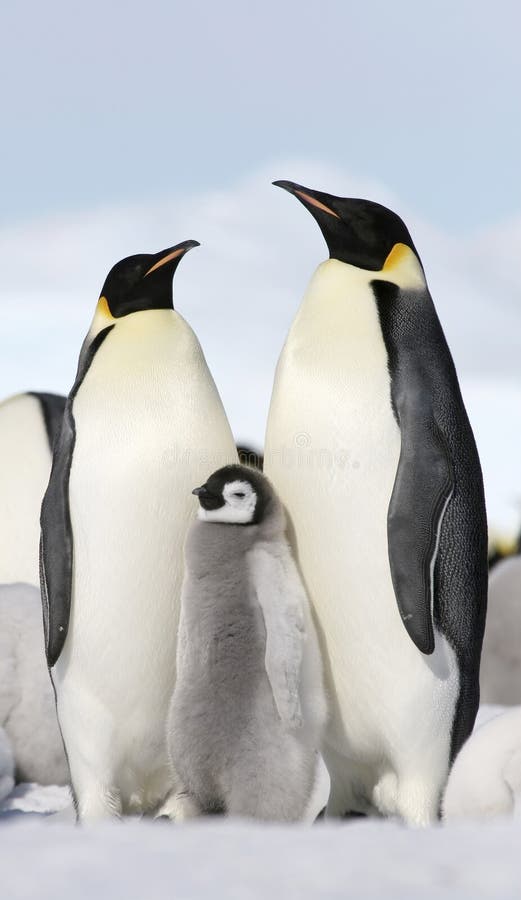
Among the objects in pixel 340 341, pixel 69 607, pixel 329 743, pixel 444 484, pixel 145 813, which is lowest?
pixel 145 813

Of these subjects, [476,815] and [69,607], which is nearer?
[476,815]

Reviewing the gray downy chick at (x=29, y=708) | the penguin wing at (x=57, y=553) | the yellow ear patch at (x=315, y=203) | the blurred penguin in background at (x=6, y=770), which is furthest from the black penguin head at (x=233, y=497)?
the gray downy chick at (x=29, y=708)

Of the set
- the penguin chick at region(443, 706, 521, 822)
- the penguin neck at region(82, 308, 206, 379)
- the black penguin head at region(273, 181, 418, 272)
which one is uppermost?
the black penguin head at region(273, 181, 418, 272)

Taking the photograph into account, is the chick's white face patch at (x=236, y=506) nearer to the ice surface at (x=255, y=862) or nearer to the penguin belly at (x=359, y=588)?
the penguin belly at (x=359, y=588)

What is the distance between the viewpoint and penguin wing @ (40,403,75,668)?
3.99m

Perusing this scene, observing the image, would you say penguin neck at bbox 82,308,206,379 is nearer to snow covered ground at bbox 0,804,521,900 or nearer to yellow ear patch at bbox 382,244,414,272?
yellow ear patch at bbox 382,244,414,272

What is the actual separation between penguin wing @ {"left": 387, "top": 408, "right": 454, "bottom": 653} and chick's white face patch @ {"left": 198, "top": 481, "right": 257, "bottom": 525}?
0.43 m

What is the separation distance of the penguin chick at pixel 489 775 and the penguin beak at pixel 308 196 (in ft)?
6.14

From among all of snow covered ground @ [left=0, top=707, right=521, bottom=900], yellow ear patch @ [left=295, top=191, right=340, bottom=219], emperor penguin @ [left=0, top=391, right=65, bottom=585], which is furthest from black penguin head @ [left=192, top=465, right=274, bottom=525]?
emperor penguin @ [left=0, top=391, right=65, bottom=585]

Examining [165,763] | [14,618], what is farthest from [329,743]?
[14,618]

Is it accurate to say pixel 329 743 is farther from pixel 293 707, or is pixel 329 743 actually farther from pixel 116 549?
pixel 116 549

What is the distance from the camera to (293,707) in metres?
3.44

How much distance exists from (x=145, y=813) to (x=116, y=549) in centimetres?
88

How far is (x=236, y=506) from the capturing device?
366 centimetres
